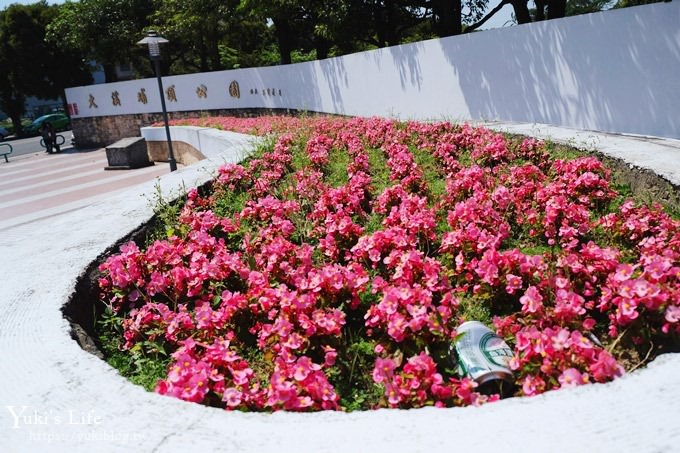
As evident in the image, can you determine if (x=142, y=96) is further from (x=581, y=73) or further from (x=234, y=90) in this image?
(x=581, y=73)

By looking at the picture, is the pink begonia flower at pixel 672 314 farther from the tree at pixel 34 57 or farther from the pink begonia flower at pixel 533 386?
the tree at pixel 34 57

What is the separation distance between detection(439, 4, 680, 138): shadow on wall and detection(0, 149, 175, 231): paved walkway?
7.69m

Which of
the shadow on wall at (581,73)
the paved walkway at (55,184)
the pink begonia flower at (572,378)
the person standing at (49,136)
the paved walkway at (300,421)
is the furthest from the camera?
the person standing at (49,136)

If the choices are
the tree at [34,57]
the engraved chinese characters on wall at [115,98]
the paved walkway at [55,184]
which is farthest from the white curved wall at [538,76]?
the tree at [34,57]

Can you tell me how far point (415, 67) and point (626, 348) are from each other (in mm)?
9549

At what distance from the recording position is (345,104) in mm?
14180

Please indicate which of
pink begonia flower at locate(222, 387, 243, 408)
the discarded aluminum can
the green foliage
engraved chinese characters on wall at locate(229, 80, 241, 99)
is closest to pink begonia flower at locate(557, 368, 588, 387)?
the discarded aluminum can

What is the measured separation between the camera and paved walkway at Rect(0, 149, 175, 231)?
9791 millimetres

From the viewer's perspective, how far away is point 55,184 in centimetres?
1339

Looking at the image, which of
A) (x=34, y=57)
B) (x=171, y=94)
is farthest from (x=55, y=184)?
(x=34, y=57)

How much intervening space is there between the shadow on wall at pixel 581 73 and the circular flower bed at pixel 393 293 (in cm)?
238

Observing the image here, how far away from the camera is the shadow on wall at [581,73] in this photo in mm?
5523

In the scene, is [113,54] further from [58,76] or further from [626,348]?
[626,348]

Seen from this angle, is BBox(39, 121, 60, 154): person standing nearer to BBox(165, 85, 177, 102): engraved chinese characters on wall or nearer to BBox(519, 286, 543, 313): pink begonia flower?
BBox(165, 85, 177, 102): engraved chinese characters on wall
